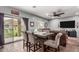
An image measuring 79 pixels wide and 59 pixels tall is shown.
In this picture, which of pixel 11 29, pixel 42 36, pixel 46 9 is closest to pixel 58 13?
pixel 46 9

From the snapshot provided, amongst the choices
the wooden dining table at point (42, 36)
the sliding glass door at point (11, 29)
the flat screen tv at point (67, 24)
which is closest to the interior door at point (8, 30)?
the sliding glass door at point (11, 29)

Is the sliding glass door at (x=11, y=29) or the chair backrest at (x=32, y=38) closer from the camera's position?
the sliding glass door at (x=11, y=29)

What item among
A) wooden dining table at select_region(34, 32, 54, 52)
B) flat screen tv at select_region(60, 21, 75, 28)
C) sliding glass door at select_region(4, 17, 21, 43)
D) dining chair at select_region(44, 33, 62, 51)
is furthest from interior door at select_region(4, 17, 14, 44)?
flat screen tv at select_region(60, 21, 75, 28)

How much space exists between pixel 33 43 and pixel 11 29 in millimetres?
576

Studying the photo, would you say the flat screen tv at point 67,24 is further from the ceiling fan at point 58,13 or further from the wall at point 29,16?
the wall at point 29,16

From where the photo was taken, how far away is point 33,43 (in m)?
1.75

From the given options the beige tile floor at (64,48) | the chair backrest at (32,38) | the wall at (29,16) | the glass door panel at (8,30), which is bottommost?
the beige tile floor at (64,48)

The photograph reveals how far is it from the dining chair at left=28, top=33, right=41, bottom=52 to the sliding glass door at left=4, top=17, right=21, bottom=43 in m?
0.27

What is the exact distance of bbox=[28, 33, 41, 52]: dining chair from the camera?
5.56 feet

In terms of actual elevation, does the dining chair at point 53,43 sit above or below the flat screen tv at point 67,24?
below

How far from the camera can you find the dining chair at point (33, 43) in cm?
169

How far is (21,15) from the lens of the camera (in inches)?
64.5

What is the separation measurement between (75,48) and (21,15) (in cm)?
135

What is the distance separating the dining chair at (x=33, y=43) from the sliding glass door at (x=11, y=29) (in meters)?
0.27
